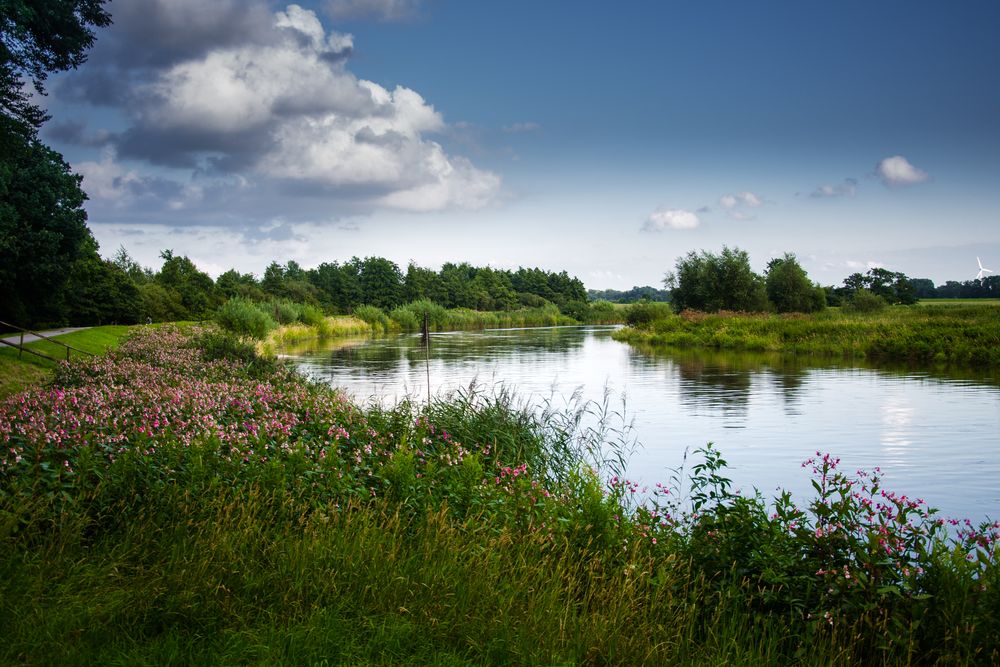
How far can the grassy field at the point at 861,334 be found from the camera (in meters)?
27.8

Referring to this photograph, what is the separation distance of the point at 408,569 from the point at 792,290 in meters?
51.6

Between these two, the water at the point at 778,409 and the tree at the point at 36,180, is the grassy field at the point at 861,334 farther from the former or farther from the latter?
the tree at the point at 36,180

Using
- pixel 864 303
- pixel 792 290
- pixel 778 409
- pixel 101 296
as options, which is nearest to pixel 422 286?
pixel 101 296

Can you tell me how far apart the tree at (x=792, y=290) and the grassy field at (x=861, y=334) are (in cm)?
572

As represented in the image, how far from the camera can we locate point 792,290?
50688 mm

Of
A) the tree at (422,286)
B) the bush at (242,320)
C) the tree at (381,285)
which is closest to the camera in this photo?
the bush at (242,320)

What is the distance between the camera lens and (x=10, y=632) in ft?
12.4

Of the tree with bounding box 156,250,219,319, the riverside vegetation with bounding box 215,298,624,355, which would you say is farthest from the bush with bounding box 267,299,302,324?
the tree with bounding box 156,250,219,319

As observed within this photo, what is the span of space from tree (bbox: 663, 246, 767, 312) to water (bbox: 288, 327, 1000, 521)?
60.7ft

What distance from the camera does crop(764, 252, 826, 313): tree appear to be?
50406mm

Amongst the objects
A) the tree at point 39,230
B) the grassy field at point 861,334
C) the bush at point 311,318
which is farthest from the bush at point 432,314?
the tree at point 39,230

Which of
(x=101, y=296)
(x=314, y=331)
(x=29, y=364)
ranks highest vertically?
(x=101, y=296)

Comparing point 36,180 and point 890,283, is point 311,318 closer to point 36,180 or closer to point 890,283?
point 36,180

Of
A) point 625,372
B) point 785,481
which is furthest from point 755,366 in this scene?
point 785,481
